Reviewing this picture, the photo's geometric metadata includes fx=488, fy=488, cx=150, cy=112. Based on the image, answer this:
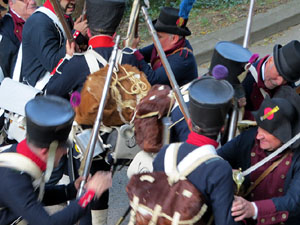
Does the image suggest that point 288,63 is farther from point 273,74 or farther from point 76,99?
point 76,99

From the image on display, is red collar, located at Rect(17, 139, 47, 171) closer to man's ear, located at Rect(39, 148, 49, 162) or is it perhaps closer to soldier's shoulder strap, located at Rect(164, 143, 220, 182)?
man's ear, located at Rect(39, 148, 49, 162)

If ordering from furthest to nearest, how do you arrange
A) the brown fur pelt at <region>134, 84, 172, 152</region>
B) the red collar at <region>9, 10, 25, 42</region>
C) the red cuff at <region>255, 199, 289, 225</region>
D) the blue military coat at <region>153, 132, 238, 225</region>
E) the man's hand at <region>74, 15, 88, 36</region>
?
the red collar at <region>9, 10, 25, 42</region>, the man's hand at <region>74, 15, 88, 36</region>, the brown fur pelt at <region>134, 84, 172, 152</region>, the red cuff at <region>255, 199, 289, 225</region>, the blue military coat at <region>153, 132, 238, 225</region>

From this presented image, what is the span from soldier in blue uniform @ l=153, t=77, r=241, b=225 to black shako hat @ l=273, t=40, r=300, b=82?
3.41ft

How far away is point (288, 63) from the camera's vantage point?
3475mm

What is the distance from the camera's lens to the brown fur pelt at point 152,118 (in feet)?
10.4

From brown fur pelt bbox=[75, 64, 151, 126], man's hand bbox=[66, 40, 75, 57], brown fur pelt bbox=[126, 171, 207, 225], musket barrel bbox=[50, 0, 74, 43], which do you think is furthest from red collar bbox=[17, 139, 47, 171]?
musket barrel bbox=[50, 0, 74, 43]

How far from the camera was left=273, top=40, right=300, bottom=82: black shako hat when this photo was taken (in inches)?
137

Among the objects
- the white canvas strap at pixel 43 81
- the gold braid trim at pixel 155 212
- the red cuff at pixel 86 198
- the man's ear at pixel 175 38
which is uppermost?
the gold braid trim at pixel 155 212

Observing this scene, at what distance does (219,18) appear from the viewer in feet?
28.2

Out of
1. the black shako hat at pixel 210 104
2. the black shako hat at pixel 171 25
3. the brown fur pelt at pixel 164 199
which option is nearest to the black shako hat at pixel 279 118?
the black shako hat at pixel 210 104

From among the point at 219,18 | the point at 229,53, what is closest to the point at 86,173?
the point at 229,53

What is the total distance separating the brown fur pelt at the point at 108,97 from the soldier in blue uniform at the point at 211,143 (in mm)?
812

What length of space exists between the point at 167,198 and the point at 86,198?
55 cm

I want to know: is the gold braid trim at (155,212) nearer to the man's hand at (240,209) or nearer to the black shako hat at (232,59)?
the man's hand at (240,209)
